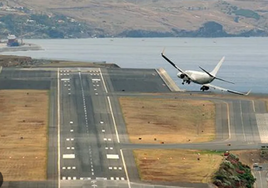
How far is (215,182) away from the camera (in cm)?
19862

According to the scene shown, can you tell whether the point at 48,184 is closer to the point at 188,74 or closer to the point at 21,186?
the point at 21,186

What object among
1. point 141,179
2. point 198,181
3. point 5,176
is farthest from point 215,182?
point 5,176

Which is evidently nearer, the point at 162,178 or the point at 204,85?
the point at 204,85

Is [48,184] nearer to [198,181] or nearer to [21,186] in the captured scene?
[21,186]

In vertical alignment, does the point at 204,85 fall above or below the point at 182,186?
above

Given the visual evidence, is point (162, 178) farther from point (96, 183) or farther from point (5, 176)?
point (5, 176)

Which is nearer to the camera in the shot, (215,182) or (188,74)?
(188,74)

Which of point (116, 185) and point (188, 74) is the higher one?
point (188, 74)

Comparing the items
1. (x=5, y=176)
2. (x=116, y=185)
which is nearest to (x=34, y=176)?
(x=5, y=176)

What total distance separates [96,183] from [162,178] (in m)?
15.3

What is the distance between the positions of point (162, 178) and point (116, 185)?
39.9ft

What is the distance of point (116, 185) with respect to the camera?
192375mm

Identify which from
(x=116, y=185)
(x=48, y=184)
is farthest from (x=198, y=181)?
(x=48, y=184)

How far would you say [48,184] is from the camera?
631 ft
